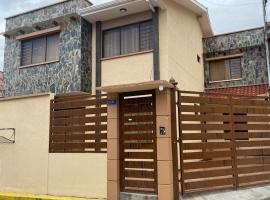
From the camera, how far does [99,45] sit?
45.9 feet

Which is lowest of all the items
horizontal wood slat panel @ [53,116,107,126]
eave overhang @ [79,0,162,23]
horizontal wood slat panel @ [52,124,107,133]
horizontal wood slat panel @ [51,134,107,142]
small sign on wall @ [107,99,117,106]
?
horizontal wood slat panel @ [51,134,107,142]

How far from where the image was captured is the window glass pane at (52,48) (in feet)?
47.8

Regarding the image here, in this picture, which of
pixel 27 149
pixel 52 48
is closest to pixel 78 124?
pixel 27 149

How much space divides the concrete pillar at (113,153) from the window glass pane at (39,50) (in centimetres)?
808

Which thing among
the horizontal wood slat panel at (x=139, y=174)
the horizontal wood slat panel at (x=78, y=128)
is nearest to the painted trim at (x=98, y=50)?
the horizontal wood slat panel at (x=78, y=128)

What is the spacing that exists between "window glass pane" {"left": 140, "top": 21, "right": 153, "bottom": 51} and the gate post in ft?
19.1

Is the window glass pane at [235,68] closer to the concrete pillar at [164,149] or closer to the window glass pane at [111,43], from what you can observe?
→ the window glass pane at [111,43]

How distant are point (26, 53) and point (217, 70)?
10.6 meters

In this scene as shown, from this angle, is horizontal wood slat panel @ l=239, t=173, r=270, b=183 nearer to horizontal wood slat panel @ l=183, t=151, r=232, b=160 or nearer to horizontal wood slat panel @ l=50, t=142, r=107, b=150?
horizontal wood slat panel @ l=183, t=151, r=232, b=160

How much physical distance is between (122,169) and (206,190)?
2140mm

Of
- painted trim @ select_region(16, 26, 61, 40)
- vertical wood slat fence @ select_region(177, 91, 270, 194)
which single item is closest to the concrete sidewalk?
vertical wood slat fence @ select_region(177, 91, 270, 194)

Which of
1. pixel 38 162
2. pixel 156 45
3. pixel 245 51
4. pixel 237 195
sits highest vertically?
pixel 245 51

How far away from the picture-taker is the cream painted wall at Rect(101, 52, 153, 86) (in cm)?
1258

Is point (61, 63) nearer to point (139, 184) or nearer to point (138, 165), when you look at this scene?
point (138, 165)
